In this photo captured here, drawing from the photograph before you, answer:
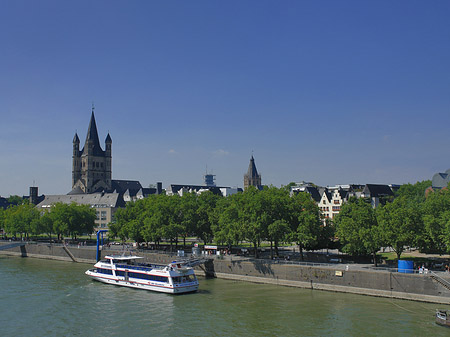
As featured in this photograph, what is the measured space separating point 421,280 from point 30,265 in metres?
69.8

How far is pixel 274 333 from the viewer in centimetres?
4250

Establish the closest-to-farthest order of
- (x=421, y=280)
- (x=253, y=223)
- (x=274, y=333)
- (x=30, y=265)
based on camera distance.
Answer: (x=274, y=333) < (x=421, y=280) < (x=253, y=223) < (x=30, y=265)

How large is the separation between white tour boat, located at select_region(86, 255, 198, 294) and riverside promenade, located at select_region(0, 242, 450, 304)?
25.4 ft

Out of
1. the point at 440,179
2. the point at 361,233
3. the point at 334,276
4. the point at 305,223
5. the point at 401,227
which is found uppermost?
the point at 440,179

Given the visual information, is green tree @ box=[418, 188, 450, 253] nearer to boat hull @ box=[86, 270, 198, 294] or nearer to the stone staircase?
the stone staircase

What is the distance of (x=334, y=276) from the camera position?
60.0 meters

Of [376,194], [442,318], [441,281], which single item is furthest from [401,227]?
[376,194]

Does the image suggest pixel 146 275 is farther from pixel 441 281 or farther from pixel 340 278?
pixel 441 281

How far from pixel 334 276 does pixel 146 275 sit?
24.1m

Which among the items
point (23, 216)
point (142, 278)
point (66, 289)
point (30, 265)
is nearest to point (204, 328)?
point (142, 278)

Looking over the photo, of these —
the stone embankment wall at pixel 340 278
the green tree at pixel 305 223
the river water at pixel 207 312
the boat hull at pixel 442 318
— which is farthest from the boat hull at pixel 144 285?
the boat hull at pixel 442 318

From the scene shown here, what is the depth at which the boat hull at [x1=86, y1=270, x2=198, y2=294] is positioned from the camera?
60.1 m

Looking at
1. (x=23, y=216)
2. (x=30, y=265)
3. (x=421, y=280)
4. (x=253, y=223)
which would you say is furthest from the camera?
(x=23, y=216)

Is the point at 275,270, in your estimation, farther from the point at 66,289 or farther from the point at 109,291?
the point at 66,289
